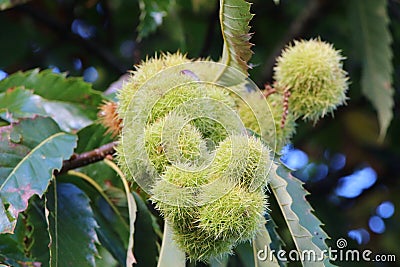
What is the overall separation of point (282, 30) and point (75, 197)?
176 cm

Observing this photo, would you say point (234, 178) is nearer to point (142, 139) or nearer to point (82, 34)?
point (142, 139)

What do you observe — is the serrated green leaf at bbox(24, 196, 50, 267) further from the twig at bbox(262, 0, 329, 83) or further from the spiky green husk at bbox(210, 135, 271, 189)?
the twig at bbox(262, 0, 329, 83)

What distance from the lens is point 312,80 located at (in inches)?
43.1

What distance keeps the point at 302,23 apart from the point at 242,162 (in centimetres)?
149

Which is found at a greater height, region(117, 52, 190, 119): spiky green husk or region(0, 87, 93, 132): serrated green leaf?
region(117, 52, 190, 119): spiky green husk

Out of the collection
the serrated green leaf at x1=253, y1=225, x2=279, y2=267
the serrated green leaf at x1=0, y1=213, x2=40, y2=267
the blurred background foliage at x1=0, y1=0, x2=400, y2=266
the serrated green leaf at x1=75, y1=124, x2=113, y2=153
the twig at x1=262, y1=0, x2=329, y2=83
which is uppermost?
the serrated green leaf at x1=75, y1=124, x2=113, y2=153

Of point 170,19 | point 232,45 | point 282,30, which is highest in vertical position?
point 232,45

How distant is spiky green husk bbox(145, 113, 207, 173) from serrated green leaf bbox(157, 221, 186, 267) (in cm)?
12

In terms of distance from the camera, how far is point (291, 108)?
111cm

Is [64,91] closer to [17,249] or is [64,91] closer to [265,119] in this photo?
[17,249]

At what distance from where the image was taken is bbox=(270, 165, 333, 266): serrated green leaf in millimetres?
927

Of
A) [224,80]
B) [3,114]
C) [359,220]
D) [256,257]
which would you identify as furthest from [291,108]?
[359,220]

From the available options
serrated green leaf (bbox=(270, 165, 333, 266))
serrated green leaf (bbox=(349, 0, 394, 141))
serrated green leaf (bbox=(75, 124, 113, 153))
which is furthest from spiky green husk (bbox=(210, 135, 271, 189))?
serrated green leaf (bbox=(349, 0, 394, 141))

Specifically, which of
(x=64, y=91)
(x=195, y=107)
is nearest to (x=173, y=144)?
(x=195, y=107)
